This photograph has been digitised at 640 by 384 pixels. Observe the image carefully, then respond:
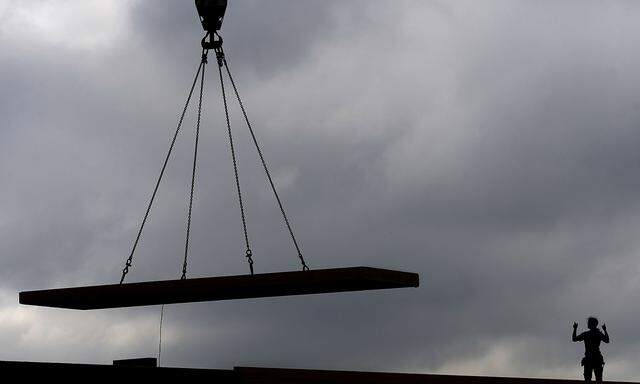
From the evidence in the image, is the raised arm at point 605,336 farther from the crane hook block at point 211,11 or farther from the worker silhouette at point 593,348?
the crane hook block at point 211,11

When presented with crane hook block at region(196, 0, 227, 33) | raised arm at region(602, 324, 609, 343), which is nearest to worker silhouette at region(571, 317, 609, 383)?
raised arm at region(602, 324, 609, 343)

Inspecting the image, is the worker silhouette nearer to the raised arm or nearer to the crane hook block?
the raised arm

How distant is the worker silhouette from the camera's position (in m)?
18.6

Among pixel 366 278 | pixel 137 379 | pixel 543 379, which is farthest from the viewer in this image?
pixel 543 379

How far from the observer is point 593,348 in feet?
61.3

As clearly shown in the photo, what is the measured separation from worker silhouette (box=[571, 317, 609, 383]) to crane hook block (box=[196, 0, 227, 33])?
735 centimetres

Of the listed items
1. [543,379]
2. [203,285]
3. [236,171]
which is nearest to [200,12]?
[236,171]

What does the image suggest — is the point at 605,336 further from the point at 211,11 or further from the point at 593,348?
the point at 211,11

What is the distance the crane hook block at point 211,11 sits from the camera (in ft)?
55.5

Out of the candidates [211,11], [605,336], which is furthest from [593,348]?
[211,11]

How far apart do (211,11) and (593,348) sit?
26.0ft

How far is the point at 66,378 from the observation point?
50.3 ft

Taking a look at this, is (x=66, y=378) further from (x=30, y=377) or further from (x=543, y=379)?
(x=543, y=379)

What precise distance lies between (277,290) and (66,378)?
302 cm
